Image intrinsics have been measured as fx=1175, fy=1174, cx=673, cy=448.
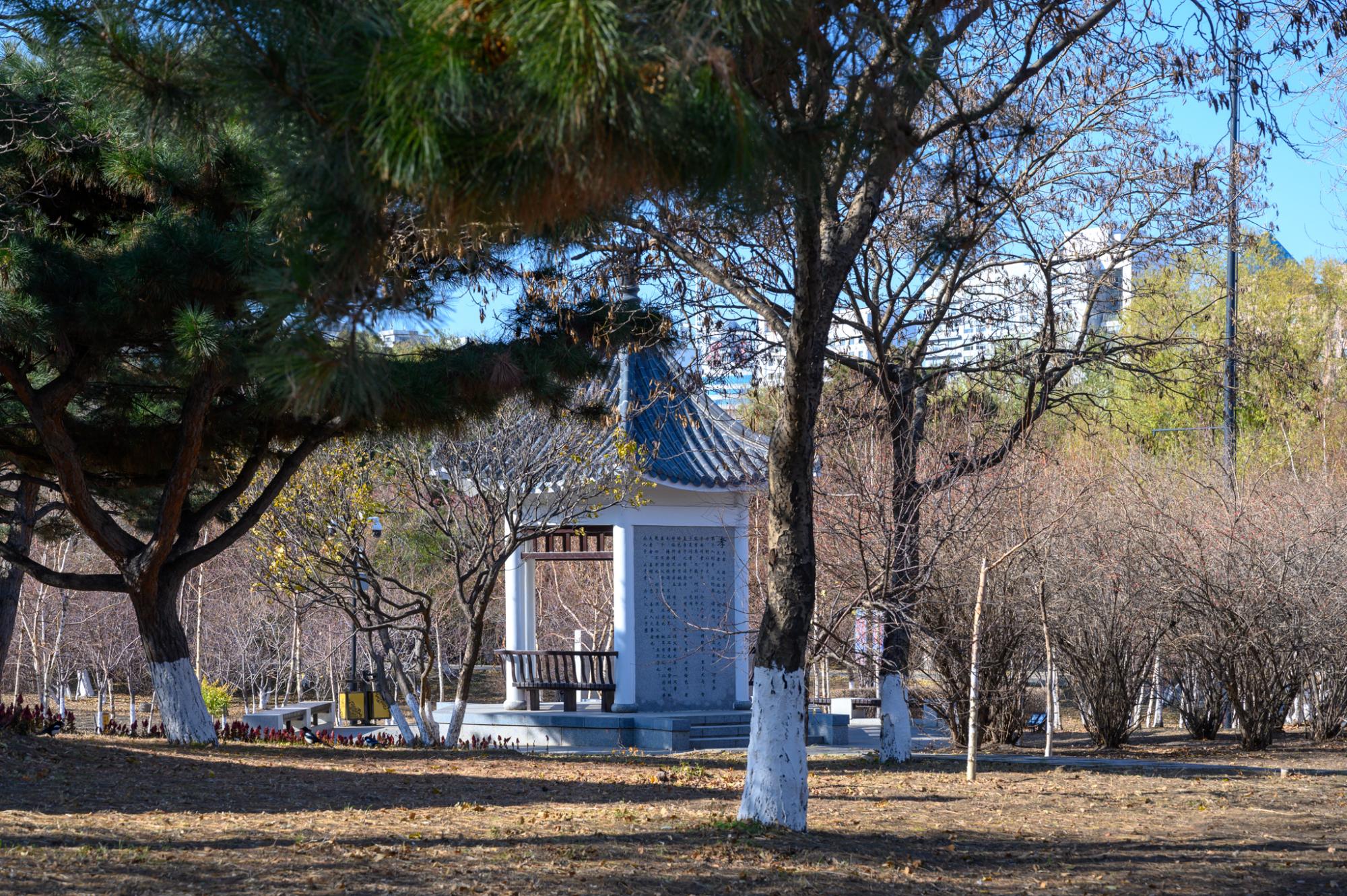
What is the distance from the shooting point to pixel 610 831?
678 cm

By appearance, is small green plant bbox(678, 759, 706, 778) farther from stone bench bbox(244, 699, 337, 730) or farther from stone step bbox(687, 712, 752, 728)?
stone bench bbox(244, 699, 337, 730)

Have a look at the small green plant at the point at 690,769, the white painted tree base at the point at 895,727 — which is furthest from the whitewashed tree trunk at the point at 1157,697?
the small green plant at the point at 690,769

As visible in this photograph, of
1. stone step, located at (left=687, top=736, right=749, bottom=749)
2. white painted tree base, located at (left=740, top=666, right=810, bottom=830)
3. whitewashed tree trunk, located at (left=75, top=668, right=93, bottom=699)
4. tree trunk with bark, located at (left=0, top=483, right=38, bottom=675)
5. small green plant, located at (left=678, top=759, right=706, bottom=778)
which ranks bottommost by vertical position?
whitewashed tree trunk, located at (left=75, top=668, right=93, bottom=699)

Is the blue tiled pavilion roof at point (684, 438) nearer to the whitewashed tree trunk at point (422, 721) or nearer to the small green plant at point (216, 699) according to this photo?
the whitewashed tree trunk at point (422, 721)

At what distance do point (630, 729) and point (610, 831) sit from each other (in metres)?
8.20

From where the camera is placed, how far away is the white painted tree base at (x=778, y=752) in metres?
6.60

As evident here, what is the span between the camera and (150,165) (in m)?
8.59

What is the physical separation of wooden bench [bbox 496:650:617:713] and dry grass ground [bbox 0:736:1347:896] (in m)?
5.54

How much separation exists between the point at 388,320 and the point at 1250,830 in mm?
6703

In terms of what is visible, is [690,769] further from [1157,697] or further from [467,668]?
[1157,697]

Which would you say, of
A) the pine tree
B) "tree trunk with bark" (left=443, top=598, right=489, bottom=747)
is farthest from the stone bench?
the pine tree

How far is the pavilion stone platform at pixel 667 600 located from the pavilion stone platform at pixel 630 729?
0.07 feet

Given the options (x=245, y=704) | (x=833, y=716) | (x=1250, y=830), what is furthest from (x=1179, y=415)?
(x=245, y=704)

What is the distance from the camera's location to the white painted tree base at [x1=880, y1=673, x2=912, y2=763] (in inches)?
437
